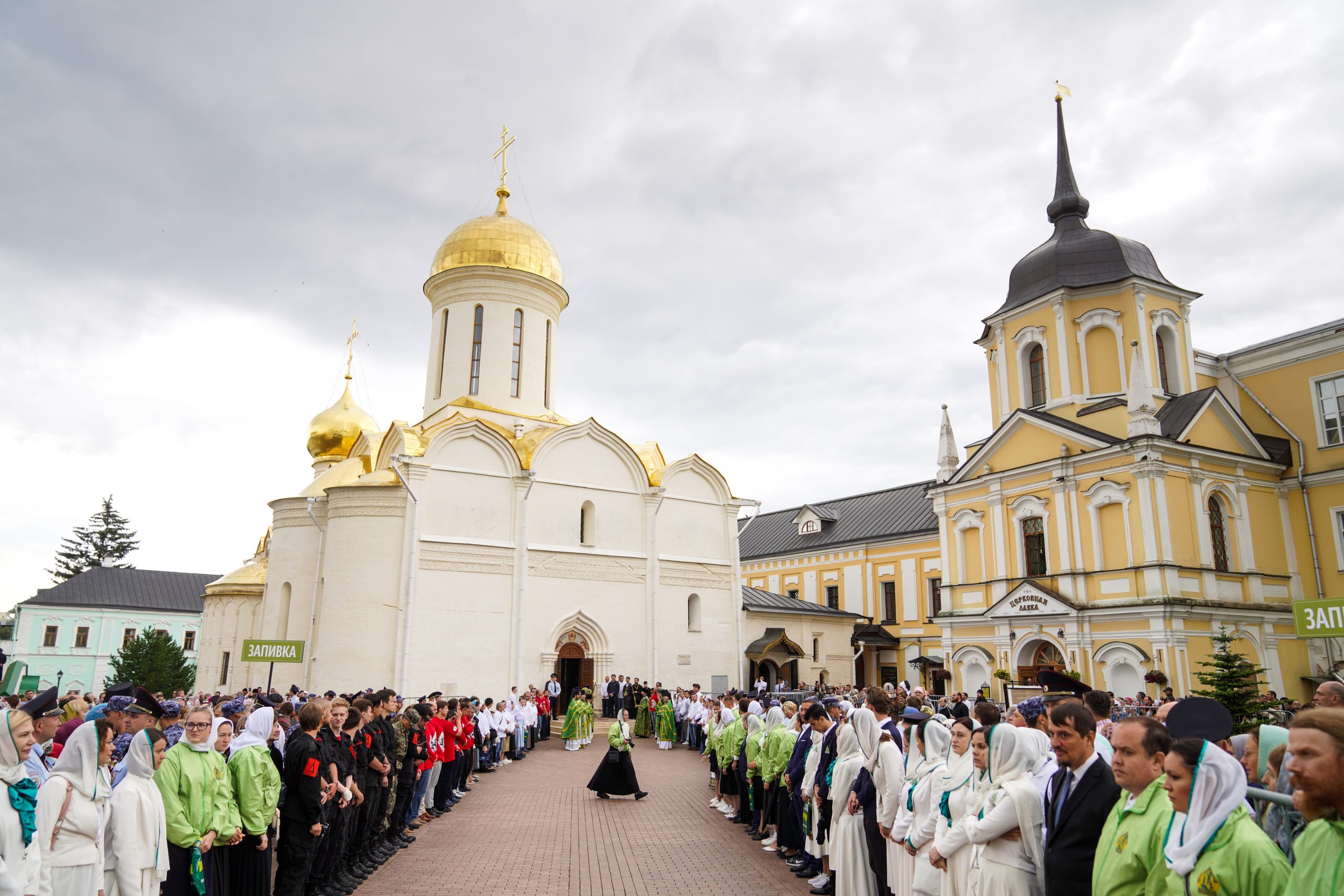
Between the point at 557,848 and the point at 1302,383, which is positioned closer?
the point at 557,848

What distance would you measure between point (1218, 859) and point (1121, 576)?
22597 millimetres

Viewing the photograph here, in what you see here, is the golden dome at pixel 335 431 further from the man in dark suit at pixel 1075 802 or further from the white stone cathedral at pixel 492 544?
the man in dark suit at pixel 1075 802

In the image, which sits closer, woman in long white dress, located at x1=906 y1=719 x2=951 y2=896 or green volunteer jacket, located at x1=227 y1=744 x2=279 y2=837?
woman in long white dress, located at x1=906 y1=719 x2=951 y2=896

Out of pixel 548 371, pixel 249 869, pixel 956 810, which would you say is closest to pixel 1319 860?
pixel 956 810

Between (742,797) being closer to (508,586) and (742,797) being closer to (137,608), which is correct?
(508,586)

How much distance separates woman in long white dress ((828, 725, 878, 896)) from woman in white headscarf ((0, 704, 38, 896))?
5.86 metres

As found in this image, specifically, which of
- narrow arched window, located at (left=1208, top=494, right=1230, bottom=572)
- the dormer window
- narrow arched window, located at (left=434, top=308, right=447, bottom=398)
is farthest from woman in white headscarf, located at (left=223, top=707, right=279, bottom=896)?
→ the dormer window

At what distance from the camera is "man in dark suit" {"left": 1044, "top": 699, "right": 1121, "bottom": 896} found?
13.5ft

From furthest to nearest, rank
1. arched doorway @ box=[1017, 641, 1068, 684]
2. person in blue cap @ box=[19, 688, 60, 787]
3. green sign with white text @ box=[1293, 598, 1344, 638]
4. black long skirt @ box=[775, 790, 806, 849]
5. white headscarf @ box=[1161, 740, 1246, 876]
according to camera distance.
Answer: arched doorway @ box=[1017, 641, 1068, 684]
green sign with white text @ box=[1293, 598, 1344, 638]
black long skirt @ box=[775, 790, 806, 849]
person in blue cap @ box=[19, 688, 60, 787]
white headscarf @ box=[1161, 740, 1246, 876]

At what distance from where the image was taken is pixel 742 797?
40.0 ft

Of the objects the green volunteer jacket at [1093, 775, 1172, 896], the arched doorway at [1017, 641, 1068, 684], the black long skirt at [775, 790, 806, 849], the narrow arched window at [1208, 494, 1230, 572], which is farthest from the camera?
the arched doorway at [1017, 641, 1068, 684]

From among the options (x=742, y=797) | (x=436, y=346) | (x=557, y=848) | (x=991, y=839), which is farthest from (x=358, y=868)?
(x=436, y=346)

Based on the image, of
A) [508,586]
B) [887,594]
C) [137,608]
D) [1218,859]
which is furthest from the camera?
[137,608]

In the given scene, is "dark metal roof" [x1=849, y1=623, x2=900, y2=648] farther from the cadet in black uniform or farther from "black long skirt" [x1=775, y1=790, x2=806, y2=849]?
the cadet in black uniform
